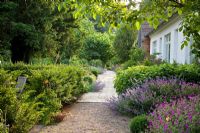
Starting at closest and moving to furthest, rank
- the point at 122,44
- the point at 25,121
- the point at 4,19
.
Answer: the point at 25,121 < the point at 4,19 < the point at 122,44

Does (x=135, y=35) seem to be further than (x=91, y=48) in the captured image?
No

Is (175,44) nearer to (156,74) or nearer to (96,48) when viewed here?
(156,74)

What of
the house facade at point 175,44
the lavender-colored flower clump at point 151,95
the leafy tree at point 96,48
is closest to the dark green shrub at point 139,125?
the lavender-colored flower clump at point 151,95

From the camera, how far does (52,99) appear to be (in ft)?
22.1

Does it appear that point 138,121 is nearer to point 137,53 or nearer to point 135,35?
point 137,53

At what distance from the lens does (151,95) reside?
262 inches

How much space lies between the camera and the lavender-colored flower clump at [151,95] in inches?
257

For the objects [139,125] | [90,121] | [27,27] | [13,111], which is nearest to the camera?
[13,111]

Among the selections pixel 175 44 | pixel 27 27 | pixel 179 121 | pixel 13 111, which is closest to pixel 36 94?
pixel 13 111

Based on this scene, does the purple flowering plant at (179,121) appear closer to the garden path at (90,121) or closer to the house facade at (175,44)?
the garden path at (90,121)

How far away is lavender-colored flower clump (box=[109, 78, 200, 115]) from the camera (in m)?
6.54

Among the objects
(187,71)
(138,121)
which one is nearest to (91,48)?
(187,71)

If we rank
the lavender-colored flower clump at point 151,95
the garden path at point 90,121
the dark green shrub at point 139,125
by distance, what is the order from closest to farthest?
the dark green shrub at point 139,125, the garden path at point 90,121, the lavender-colored flower clump at point 151,95

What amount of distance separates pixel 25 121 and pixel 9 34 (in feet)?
41.4
